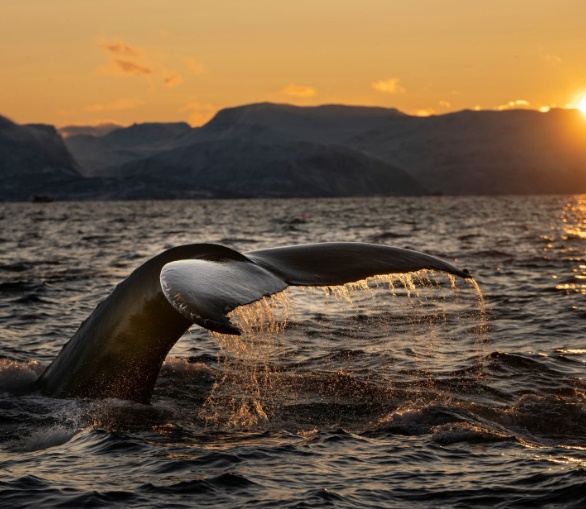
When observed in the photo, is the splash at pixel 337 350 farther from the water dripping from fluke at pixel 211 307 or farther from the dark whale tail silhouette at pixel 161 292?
the dark whale tail silhouette at pixel 161 292

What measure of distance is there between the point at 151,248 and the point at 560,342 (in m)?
25.2

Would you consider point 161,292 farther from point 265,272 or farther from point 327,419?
point 327,419

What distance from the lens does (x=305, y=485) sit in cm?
643

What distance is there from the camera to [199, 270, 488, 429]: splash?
8648 millimetres

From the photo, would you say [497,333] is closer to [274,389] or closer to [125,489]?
[274,389]

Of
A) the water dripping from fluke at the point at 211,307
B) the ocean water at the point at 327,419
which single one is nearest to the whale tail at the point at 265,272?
the water dripping from fluke at the point at 211,307

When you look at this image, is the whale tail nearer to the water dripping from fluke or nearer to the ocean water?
the water dripping from fluke

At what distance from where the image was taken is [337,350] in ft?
39.9

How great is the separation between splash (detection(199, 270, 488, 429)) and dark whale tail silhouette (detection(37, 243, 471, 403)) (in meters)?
0.16

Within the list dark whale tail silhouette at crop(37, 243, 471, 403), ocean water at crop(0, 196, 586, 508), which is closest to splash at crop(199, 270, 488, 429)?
ocean water at crop(0, 196, 586, 508)

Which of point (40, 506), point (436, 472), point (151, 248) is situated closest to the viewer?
point (40, 506)

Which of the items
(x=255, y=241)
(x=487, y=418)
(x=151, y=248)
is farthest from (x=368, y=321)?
(x=255, y=241)

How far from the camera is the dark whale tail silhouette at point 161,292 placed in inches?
221

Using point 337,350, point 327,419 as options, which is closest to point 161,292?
point 327,419
